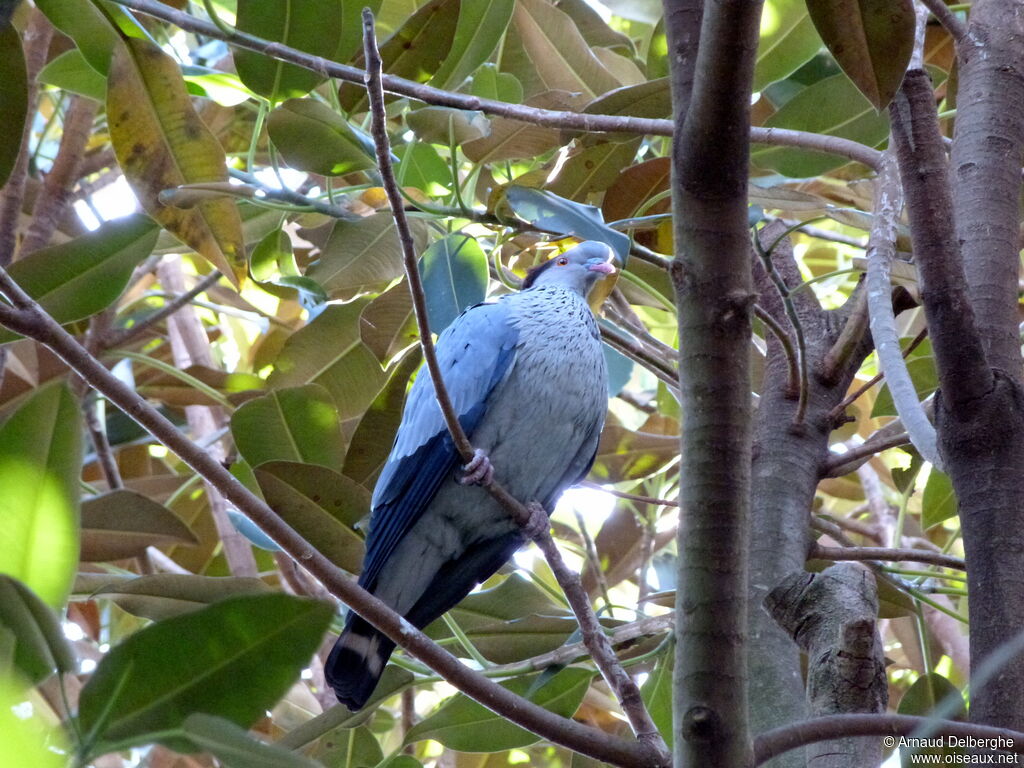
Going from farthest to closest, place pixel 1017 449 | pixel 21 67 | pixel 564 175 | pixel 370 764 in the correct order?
pixel 564 175 < pixel 370 764 < pixel 21 67 < pixel 1017 449

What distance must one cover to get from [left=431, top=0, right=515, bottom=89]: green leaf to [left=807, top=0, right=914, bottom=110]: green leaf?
949 mm

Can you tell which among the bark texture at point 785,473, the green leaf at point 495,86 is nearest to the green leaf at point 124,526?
the green leaf at point 495,86

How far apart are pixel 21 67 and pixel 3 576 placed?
112 cm

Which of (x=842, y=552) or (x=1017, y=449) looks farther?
(x=842, y=552)

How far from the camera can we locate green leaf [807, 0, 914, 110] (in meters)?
1.63

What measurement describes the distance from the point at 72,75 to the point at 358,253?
803mm

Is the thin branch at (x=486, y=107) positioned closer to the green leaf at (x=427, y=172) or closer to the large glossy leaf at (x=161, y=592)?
the green leaf at (x=427, y=172)

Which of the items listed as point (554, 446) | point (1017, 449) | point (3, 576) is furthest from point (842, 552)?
point (3, 576)

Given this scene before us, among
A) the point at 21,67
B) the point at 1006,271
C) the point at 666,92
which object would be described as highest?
the point at 666,92

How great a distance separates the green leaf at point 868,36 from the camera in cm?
163

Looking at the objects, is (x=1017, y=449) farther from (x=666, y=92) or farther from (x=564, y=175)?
(x=564, y=175)

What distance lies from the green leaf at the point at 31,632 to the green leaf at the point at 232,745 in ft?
0.55

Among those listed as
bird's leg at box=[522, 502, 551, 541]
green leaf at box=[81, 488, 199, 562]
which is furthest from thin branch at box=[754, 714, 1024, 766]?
green leaf at box=[81, 488, 199, 562]

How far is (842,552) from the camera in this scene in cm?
219
